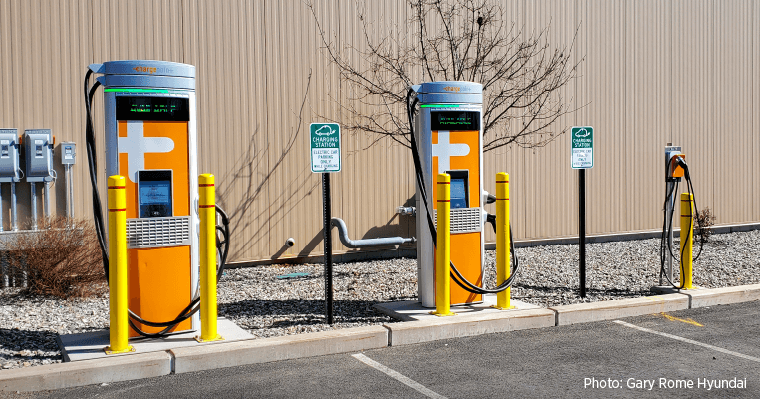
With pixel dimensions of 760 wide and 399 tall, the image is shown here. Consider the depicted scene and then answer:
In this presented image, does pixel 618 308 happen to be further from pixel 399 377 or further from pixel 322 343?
pixel 322 343

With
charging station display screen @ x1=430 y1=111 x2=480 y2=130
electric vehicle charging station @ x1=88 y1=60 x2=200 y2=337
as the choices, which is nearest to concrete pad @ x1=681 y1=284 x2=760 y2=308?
charging station display screen @ x1=430 y1=111 x2=480 y2=130

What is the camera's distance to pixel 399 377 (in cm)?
580

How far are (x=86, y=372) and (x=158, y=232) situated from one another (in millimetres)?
1380

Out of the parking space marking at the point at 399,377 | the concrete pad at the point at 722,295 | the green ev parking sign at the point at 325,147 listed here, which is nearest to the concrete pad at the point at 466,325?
the parking space marking at the point at 399,377

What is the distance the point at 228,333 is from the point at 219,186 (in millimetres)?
4813

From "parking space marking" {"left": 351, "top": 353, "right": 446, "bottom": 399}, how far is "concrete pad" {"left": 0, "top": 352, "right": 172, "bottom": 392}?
1.68m

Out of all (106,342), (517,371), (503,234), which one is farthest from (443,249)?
(106,342)

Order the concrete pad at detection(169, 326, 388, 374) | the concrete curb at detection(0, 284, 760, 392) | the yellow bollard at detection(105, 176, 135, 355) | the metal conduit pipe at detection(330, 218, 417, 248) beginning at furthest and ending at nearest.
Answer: the metal conduit pipe at detection(330, 218, 417, 248) → the concrete pad at detection(169, 326, 388, 374) → the yellow bollard at detection(105, 176, 135, 355) → the concrete curb at detection(0, 284, 760, 392)

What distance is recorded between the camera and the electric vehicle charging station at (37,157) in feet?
31.8

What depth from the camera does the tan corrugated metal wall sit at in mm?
10109

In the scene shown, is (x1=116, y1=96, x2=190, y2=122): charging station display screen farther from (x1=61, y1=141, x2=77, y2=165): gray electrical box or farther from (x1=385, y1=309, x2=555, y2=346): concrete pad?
(x1=61, y1=141, x2=77, y2=165): gray electrical box

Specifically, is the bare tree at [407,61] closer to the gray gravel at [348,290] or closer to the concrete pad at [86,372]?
the gray gravel at [348,290]

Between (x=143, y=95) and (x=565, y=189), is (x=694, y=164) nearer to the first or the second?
(x=565, y=189)

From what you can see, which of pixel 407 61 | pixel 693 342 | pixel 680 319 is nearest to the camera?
pixel 693 342
